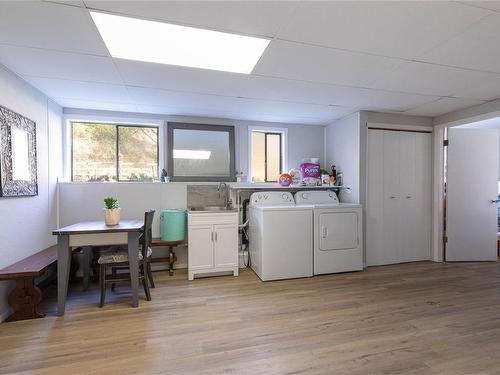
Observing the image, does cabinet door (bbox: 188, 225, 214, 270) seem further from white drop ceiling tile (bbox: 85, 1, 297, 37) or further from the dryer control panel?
white drop ceiling tile (bbox: 85, 1, 297, 37)

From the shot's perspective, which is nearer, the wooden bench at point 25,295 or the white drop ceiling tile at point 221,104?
the wooden bench at point 25,295

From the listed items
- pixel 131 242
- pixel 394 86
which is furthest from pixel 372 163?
pixel 131 242

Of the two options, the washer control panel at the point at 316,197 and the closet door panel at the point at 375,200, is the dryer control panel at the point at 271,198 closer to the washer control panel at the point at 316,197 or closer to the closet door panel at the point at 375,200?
the washer control panel at the point at 316,197

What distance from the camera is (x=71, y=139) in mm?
3451

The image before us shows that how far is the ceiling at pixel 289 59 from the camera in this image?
4.85ft

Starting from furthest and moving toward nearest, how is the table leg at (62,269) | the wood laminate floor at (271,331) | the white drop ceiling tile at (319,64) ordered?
the table leg at (62,269) < the white drop ceiling tile at (319,64) < the wood laminate floor at (271,331)

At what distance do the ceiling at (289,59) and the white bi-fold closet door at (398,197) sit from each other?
0.53m

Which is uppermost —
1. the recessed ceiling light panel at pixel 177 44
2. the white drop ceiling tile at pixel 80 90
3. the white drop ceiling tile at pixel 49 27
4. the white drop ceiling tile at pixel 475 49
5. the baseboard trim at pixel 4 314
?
the recessed ceiling light panel at pixel 177 44

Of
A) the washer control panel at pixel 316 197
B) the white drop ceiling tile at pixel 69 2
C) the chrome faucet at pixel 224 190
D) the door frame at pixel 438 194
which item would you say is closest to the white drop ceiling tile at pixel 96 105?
the chrome faucet at pixel 224 190

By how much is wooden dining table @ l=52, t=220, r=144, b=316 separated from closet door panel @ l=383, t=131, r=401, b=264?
3353 millimetres

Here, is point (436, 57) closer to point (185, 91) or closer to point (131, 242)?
point (185, 91)

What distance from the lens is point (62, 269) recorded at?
2.21 meters

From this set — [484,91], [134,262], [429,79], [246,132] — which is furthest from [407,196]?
[134,262]

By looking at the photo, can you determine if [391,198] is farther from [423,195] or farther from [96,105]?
[96,105]
